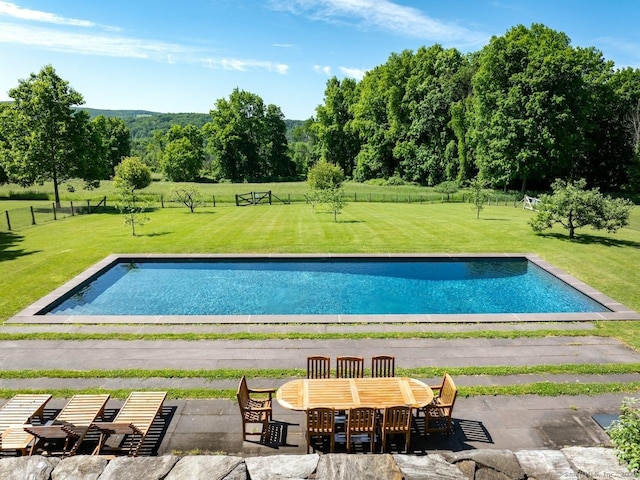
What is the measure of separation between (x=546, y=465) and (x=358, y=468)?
213 centimetres

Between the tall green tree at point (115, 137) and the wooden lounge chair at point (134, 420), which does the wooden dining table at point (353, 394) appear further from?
the tall green tree at point (115, 137)

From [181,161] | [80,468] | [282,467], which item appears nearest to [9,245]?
[80,468]

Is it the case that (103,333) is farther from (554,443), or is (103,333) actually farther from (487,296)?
(487,296)

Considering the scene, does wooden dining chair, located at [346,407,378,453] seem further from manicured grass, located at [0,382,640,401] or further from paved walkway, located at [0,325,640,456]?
manicured grass, located at [0,382,640,401]

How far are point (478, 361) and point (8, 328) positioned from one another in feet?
38.1

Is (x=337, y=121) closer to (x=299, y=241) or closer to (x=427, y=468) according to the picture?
(x=299, y=241)

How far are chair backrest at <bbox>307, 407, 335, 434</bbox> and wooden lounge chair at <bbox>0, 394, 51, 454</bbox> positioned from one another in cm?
406

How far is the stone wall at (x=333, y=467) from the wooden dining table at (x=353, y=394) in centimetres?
146

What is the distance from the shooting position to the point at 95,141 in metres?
36.8

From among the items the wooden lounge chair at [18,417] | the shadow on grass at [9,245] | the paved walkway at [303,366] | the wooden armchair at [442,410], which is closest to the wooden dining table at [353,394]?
the wooden armchair at [442,410]

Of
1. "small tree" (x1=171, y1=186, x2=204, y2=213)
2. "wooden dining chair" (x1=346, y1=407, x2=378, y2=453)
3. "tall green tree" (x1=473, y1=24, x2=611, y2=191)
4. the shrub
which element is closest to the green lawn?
"small tree" (x1=171, y1=186, x2=204, y2=213)

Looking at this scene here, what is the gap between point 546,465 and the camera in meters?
4.69

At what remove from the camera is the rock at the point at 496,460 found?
181 inches

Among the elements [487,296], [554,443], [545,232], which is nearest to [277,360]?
[554,443]
